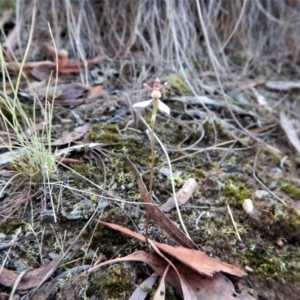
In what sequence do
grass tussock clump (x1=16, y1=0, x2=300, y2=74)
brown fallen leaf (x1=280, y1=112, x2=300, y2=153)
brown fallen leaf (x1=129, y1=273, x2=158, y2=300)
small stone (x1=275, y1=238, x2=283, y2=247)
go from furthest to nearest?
grass tussock clump (x1=16, y1=0, x2=300, y2=74), brown fallen leaf (x1=280, y1=112, x2=300, y2=153), small stone (x1=275, y1=238, x2=283, y2=247), brown fallen leaf (x1=129, y1=273, x2=158, y2=300)

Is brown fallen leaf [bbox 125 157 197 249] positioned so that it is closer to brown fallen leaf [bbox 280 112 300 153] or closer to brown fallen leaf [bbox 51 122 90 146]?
brown fallen leaf [bbox 51 122 90 146]

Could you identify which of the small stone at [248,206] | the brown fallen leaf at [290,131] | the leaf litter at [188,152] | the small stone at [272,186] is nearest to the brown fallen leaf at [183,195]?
the leaf litter at [188,152]

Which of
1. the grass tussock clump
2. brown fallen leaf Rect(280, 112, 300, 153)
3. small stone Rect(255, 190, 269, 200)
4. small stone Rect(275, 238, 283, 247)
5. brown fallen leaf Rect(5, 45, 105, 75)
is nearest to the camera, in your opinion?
small stone Rect(275, 238, 283, 247)

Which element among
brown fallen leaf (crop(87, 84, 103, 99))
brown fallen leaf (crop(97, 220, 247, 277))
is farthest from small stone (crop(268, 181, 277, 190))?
brown fallen leaf (crop(87, 84, 103, 99))

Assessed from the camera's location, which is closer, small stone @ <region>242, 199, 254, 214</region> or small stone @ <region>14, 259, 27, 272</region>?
small stone @ <region>14, 259, 27, 272</region>

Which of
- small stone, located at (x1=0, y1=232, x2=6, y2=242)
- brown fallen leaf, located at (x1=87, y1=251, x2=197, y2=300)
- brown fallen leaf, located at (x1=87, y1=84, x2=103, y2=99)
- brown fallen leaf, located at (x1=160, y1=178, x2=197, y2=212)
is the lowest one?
brown fallen leaf, located at (x1=160, y1=178, x2=197, y2=212)

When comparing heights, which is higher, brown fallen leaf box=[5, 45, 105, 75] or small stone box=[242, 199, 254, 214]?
brown fallen leaf box=[5, 45, 105, 75]

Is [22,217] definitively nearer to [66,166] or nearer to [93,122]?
[66,166]
